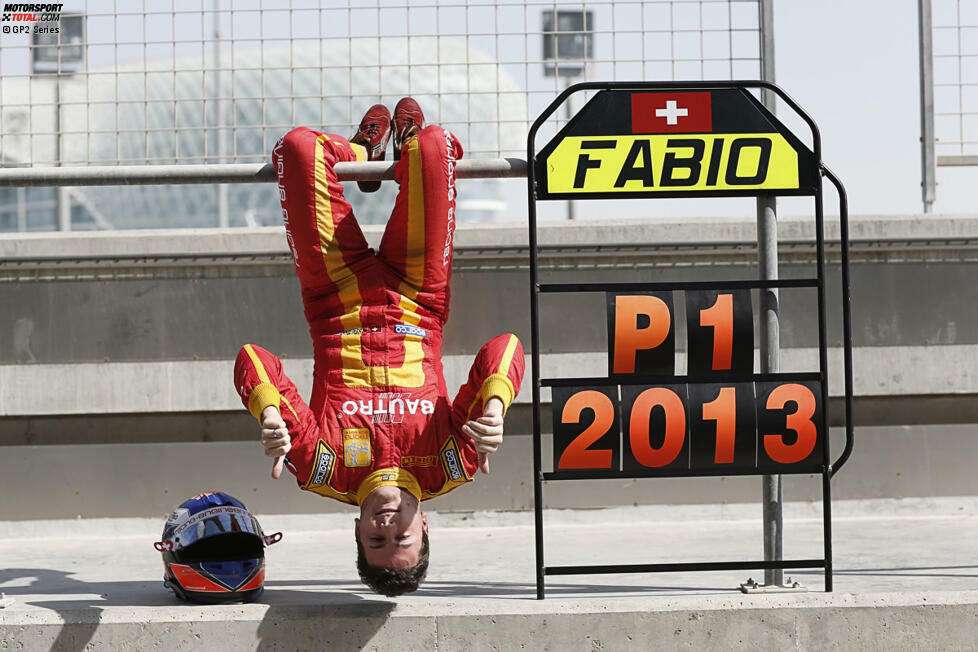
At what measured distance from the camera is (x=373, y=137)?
18.3 ft

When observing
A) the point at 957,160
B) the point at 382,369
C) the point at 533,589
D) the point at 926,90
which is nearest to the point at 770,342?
the point at 533,589

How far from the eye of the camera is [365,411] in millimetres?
4926

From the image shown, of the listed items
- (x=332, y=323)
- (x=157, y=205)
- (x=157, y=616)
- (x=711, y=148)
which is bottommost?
(x=157, y=616)

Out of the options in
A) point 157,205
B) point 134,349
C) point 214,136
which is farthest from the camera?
point 157,205

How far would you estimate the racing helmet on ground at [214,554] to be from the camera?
4.97 m

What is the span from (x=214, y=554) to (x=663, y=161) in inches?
113

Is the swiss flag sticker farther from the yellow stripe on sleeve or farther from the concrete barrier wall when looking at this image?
the concrete barrier wall

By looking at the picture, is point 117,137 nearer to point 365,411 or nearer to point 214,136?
point 214,136

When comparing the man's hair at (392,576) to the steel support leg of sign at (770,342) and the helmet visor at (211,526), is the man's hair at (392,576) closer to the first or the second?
the helmet visor at (211,526)

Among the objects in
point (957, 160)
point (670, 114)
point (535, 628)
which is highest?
point (957, 160)

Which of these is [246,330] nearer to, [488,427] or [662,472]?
[488,427]

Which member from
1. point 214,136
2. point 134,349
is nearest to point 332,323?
point 134,349

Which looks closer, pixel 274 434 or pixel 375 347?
pixel 274 434

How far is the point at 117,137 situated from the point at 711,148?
4.78 metres
